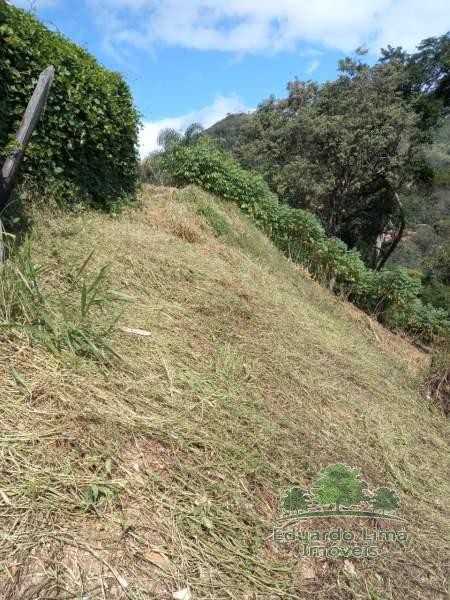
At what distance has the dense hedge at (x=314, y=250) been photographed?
733cm

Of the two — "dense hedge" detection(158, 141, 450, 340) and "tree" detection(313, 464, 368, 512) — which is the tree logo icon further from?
"dense hedge" detection(158, 141, 450, 340)

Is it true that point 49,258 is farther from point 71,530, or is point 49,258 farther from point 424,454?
point 424,454

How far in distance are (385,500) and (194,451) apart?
1011mm

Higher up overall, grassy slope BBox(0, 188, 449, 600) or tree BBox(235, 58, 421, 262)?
tree BBox(235, 58, 421, 262)

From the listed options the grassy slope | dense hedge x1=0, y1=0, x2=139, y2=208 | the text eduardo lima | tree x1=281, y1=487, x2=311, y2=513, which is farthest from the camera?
dense hedge x1=0, y1=0, x2=139, y2=208

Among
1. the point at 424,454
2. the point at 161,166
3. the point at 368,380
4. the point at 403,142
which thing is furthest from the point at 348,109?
the point at 424,454

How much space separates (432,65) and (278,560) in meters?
16.4

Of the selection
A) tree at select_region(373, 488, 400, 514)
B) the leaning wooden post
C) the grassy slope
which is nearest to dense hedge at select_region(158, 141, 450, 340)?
the grassy slope

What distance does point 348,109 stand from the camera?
12.1m

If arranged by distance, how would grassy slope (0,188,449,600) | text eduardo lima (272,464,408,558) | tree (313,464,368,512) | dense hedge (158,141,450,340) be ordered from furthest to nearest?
dense hedge (158,141,450,340) < tree (313,464,368,512) < text eduardo lima (272,464,408,558) < grassy slope (0,188,449,600)

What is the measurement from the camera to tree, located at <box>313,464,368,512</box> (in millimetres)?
1821

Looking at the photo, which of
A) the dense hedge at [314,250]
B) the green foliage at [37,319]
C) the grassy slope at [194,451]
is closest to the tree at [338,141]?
the dense hedge at [314,250]

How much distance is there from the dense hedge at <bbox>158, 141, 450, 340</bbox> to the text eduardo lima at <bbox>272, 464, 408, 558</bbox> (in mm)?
5651

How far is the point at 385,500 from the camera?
77.2 inches
